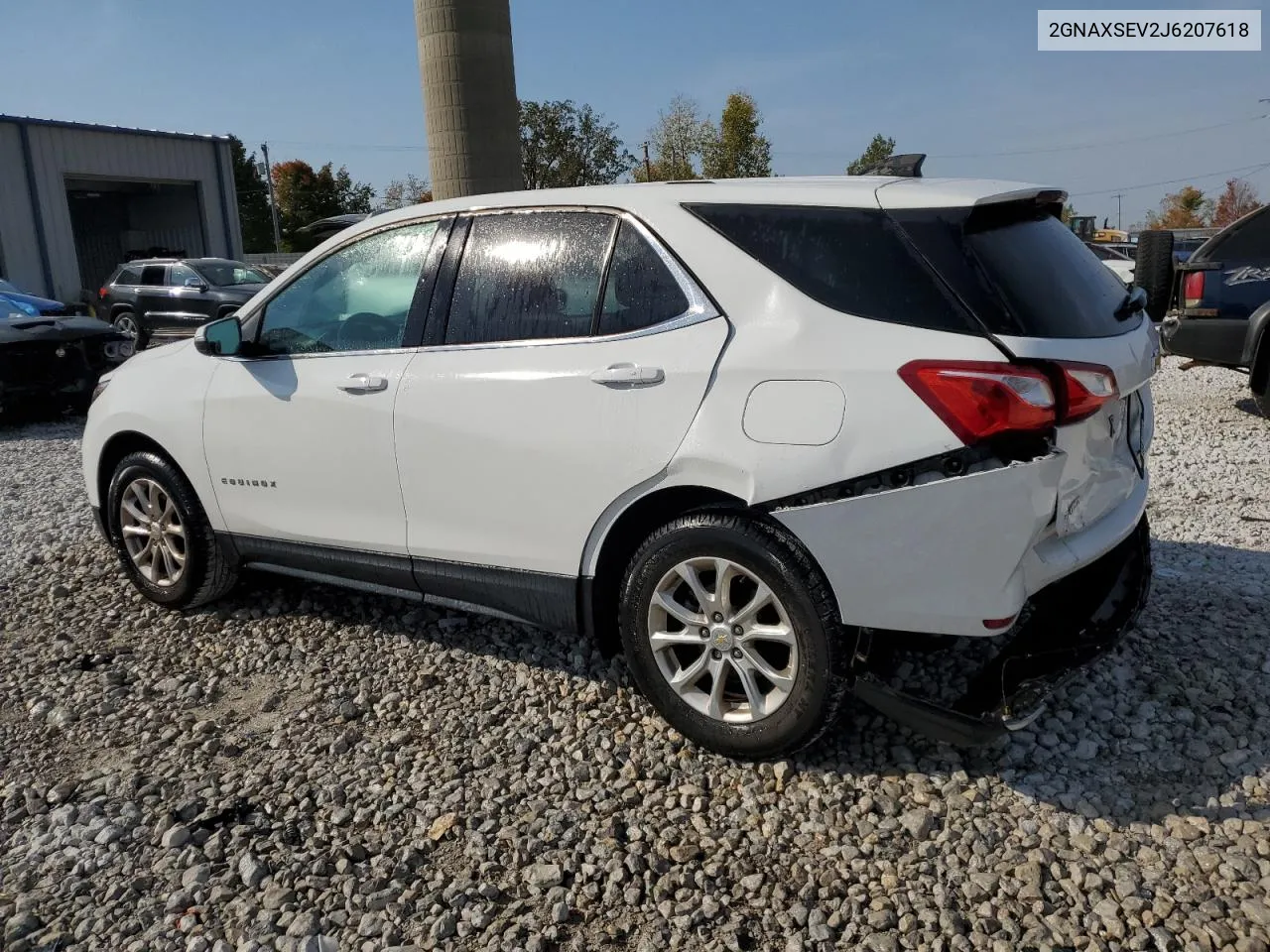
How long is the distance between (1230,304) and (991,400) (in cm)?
671

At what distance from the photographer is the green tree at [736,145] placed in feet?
135

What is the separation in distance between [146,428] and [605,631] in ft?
8.16

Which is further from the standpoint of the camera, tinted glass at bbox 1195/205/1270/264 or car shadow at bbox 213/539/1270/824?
tinted glass at bbox 1195/205/1270/264

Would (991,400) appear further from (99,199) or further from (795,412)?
(99,199)

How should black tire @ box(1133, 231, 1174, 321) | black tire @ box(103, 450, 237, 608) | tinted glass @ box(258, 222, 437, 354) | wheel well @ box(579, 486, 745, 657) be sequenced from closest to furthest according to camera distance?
wheel well @ box(579, 486, 745, 657)
tinted glass @ box(258, 222, 437, 354)
black tire @ box(1133, 231, 1174, 321)
black tire @ box(103, 450, 237, 608)

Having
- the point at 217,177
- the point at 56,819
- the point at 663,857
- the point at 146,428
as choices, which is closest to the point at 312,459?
the point at 146,428

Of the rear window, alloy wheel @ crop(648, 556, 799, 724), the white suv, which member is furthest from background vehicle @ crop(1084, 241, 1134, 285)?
alloy wheel @ crop(648, 556, 799, 724)

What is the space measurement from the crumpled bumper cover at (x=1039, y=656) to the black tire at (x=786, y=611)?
0.14 metres

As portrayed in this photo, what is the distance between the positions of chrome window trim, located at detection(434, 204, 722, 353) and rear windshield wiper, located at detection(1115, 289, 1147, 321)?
1282 mm

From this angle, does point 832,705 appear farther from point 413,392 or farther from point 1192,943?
point 413,392

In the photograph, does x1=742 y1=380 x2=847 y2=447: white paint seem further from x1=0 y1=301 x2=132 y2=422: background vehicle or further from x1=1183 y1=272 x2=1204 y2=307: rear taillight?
x1=0 y1=301 x2=132 y2=422: background vehicle

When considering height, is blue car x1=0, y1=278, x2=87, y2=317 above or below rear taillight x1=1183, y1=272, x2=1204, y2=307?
above

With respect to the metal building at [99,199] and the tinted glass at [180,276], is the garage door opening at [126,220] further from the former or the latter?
the tinted glass at [180,276]

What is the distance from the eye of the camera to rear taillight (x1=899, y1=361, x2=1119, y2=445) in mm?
2648
